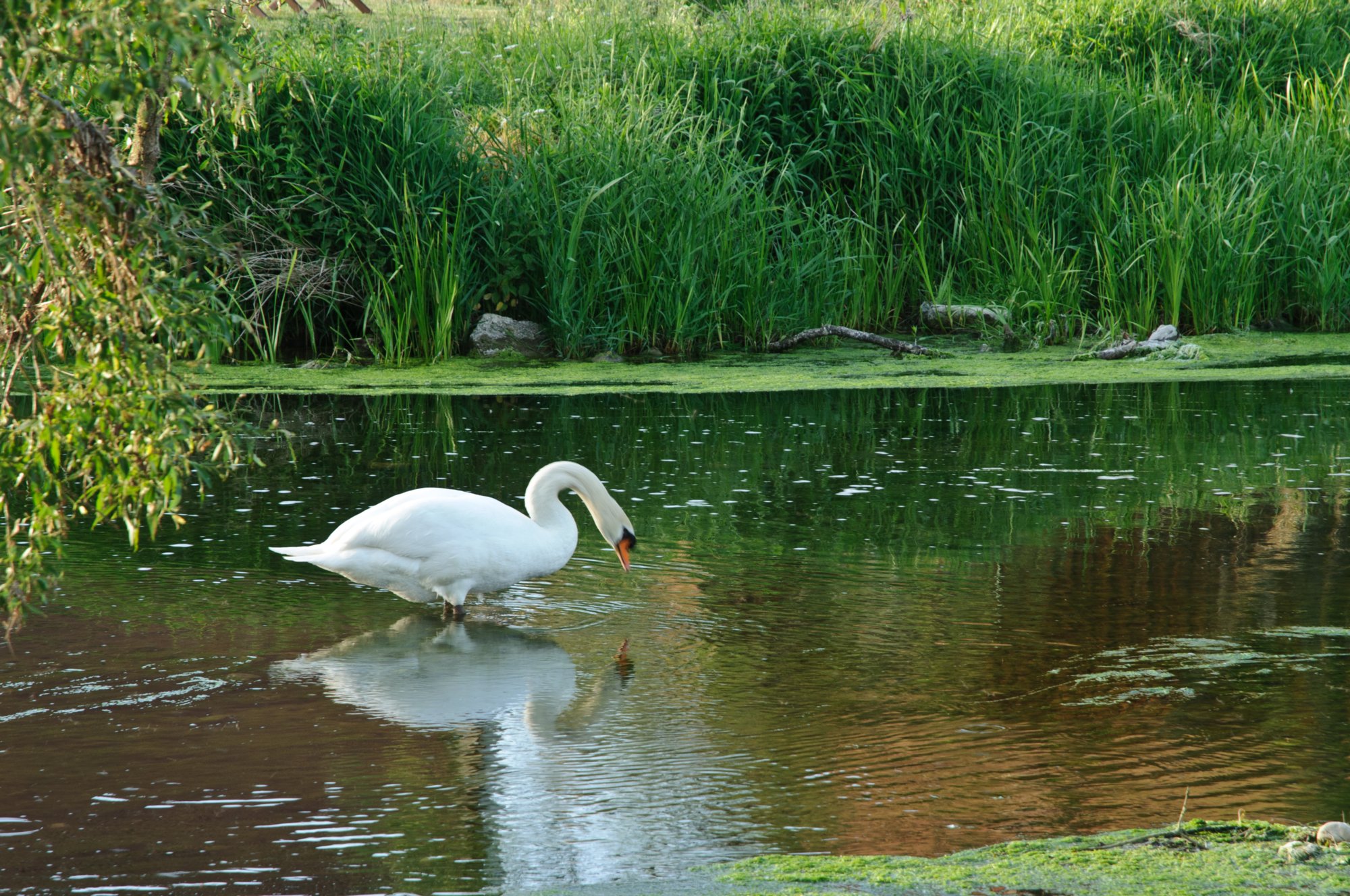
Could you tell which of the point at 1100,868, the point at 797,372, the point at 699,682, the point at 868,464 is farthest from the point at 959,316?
the point at 1100,868

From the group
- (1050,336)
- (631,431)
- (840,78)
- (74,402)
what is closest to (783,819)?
(74,402)

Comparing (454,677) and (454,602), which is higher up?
(454,602)

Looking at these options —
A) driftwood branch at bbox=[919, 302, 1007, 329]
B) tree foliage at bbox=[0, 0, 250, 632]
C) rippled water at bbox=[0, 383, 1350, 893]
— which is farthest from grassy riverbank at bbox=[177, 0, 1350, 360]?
tree foliage at bbox=[0, 0, 250, 632]

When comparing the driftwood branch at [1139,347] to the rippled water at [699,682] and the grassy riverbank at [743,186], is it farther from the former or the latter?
the rippled water at [699,682]

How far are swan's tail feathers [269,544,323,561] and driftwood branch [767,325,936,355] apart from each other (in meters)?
6.11

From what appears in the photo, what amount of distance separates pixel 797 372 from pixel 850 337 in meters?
0.98

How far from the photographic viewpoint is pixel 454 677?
13.8ft

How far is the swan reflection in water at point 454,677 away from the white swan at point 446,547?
16cm

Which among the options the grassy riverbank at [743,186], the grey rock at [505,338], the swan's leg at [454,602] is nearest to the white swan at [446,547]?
the swan's leg at [454,602]

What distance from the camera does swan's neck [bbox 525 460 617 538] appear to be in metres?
5.09

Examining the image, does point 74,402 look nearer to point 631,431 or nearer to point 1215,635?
point 1215,635

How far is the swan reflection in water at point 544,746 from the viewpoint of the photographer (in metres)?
2.96

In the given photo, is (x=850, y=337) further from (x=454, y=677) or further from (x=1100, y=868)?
(x=1100, y=868)

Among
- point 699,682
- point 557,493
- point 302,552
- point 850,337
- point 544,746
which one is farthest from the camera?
point 850,337
